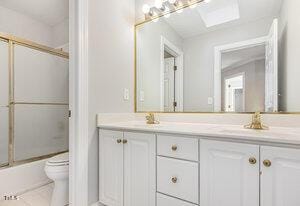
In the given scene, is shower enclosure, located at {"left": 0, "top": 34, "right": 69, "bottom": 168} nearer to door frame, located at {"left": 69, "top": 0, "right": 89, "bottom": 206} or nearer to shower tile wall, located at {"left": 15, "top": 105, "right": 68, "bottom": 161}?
shower tile wall, located at {"left": 15, "top": 105, "right": 68, "bottom": 161}

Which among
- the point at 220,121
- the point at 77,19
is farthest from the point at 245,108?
the point at 77,19

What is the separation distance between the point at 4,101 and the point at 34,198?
122 cm

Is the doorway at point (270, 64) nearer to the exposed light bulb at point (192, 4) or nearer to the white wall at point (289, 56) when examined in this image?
the white wall at point (289, 56)

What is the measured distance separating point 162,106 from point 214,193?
3.32 feet

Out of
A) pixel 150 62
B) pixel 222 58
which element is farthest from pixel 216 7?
pixel 150 62

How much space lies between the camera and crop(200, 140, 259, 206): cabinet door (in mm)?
909

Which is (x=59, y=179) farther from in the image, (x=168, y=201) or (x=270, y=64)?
(x=270, y=64)

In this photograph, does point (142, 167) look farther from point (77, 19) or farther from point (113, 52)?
point (77, 19)

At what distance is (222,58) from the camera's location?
5.13 ft

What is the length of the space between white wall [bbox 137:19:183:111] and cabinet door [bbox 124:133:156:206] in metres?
0.64

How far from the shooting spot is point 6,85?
220 cm

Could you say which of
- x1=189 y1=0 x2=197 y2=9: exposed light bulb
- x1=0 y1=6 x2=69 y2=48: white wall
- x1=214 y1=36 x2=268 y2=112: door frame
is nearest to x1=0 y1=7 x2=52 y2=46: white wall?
x1=0 y1=6 x2=69 y2=48: white wall

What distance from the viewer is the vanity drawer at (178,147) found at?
1085mm

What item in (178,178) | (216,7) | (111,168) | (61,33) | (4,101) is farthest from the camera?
(61,33)
